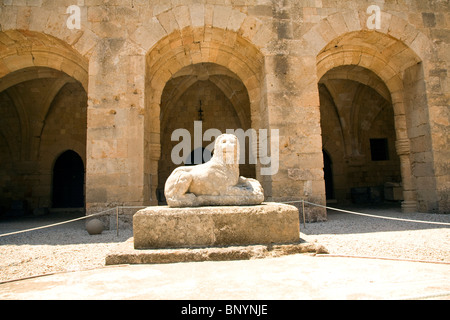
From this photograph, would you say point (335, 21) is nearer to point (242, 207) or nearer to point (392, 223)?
point (392, 223)

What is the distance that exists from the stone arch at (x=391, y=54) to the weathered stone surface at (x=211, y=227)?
4248 mm

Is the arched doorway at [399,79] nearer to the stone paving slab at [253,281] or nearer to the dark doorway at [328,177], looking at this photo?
the dark doorway at [328,177]

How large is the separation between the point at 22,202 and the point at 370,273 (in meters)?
10.5

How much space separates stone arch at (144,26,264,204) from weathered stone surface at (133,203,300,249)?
8.80 feet

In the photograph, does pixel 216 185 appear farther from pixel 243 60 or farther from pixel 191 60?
pixel 191 60

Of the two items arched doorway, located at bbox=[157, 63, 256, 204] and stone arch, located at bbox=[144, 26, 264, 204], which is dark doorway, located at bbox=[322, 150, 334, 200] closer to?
arched doorway, located at bbox=[157, 63, 256, 204]

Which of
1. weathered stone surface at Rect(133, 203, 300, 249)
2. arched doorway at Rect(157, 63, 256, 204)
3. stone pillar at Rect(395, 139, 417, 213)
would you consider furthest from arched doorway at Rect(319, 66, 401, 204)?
weathered stone surface at Rect(133, 203, 300, 249)

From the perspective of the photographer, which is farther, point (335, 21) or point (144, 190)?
point (335, 21)

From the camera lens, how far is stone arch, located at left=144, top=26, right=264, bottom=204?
6059 mm

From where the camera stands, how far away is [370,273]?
2.30 m

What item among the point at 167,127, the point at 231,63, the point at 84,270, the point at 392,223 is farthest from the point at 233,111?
the point at 84,270

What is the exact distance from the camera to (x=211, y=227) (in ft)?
10.4

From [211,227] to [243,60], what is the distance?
465 cm

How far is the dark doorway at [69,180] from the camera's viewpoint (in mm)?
10445
